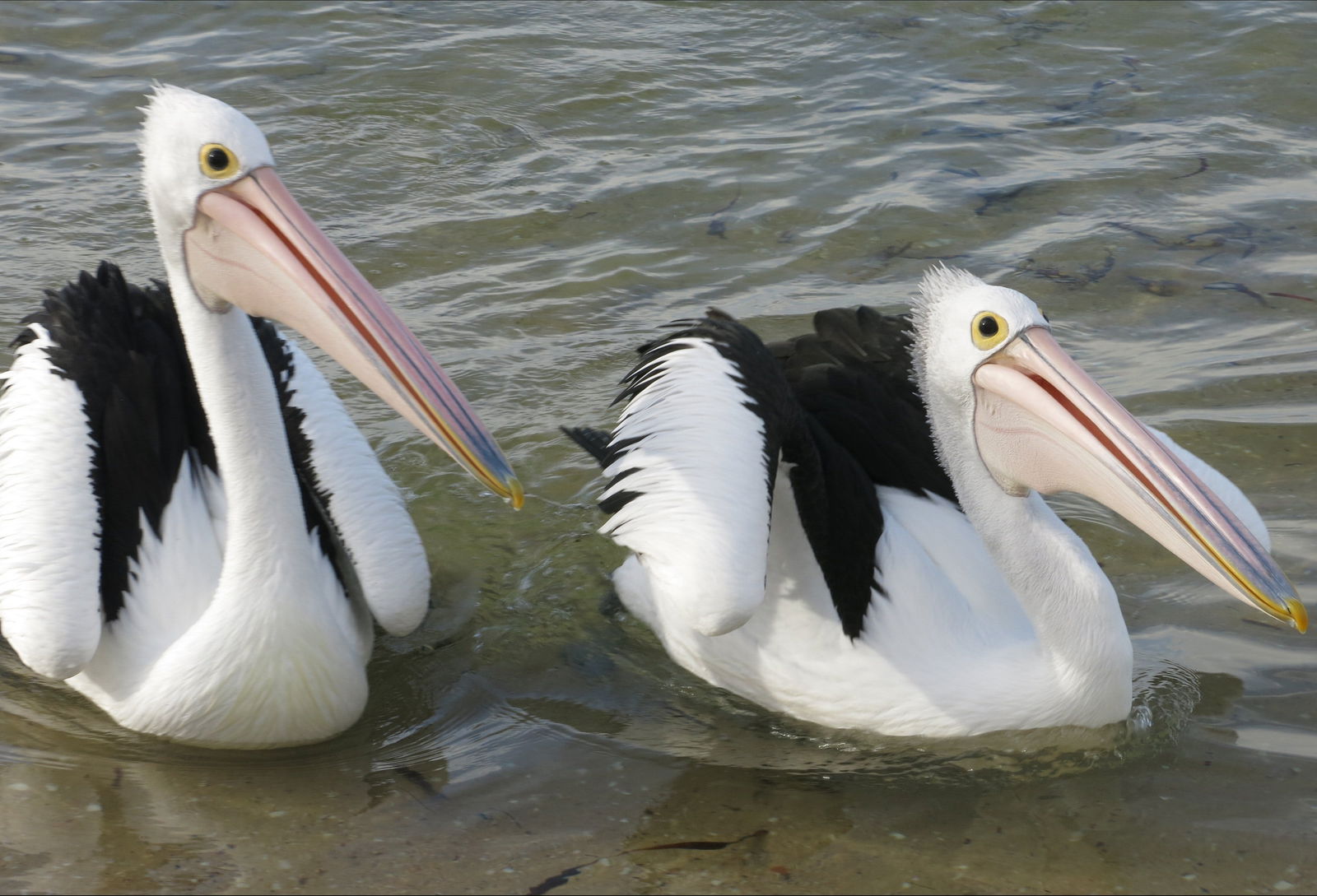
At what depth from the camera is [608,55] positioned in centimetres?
677

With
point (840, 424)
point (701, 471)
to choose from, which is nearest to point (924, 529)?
point (840, 424)

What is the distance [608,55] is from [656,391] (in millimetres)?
4011

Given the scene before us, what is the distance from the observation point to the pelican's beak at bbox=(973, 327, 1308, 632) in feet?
8.30

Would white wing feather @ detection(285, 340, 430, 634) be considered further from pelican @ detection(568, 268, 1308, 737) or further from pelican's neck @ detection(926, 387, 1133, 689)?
pelican's neck @ detection(926, 387, 1133, 689)

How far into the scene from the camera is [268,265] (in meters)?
2.60

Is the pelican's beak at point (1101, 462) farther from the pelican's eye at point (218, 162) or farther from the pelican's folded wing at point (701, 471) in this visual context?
the pelican's eye at point (218, 162)

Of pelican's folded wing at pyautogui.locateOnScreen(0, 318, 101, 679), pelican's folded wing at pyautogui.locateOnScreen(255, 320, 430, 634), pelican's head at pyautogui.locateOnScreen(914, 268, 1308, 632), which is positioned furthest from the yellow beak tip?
pelican's folded wing at pyautogui.locateOnScreen(0, 318, 101, 679)

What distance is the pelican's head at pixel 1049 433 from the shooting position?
2.55 metres

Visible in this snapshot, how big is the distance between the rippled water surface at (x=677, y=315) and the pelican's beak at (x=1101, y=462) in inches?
20.2

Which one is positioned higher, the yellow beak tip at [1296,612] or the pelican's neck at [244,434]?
the pelican's neck at [244,434]

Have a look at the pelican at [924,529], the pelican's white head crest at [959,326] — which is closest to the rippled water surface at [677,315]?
the pelican at [924,529]

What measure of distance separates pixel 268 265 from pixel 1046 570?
5.23ft

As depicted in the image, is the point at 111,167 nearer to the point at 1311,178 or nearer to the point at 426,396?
the point at 426,396

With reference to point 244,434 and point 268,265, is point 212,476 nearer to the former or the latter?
point 244,434
